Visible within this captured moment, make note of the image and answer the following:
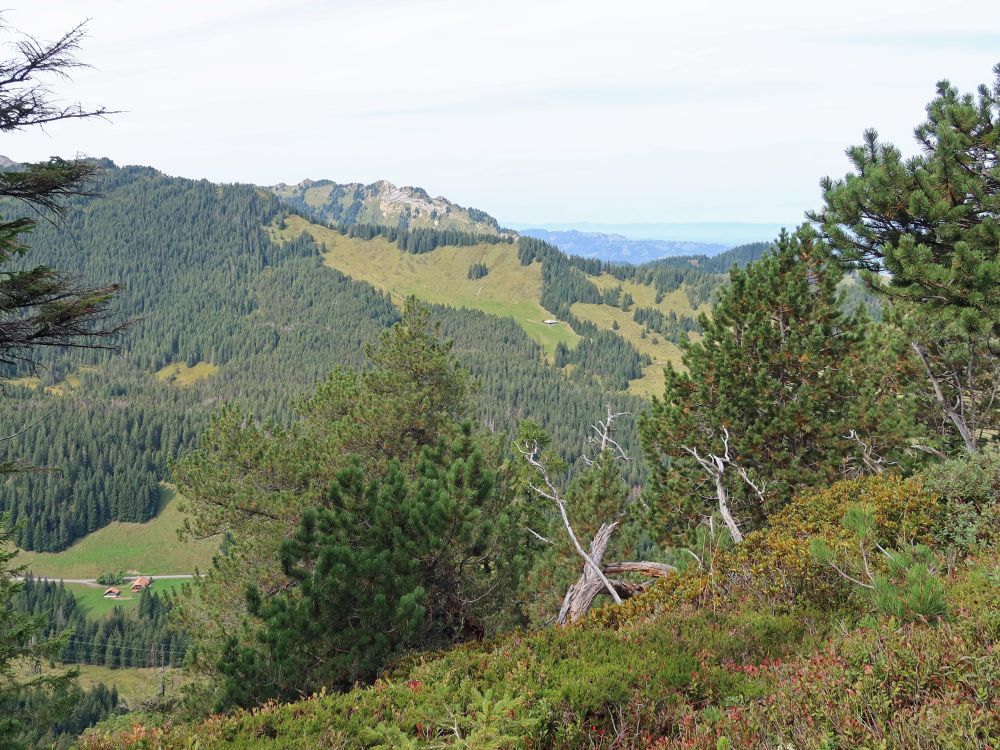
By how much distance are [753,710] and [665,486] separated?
45.0 ft

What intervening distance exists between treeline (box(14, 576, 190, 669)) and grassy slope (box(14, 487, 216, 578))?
2882 cm

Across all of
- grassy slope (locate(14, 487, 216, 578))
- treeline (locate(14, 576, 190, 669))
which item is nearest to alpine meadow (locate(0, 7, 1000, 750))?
treeline (locate(14, 576, 190, 669))

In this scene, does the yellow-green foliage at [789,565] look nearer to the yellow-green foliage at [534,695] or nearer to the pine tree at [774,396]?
the yellow-green foliage at [534,695]

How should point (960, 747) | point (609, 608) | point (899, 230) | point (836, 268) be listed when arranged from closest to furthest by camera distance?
1. point (960, 747)
2. point (609, 608)
3. point (899, 230)
4. point (836, 268)

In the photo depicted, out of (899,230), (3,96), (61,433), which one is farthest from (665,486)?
(61,433)

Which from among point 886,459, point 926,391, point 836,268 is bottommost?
point 886,459

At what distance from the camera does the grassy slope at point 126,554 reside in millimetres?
151875

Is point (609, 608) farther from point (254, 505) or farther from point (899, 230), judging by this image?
point (254, 505)

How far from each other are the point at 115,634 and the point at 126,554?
52.1 m

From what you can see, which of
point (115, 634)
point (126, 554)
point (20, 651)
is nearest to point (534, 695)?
point (20, 651)

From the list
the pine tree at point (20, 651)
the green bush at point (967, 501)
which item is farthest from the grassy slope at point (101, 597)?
the green bush at point (967, 501)

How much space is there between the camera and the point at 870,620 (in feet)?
21.5

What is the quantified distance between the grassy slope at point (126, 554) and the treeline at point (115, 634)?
28.8 metres

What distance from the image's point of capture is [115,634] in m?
113
